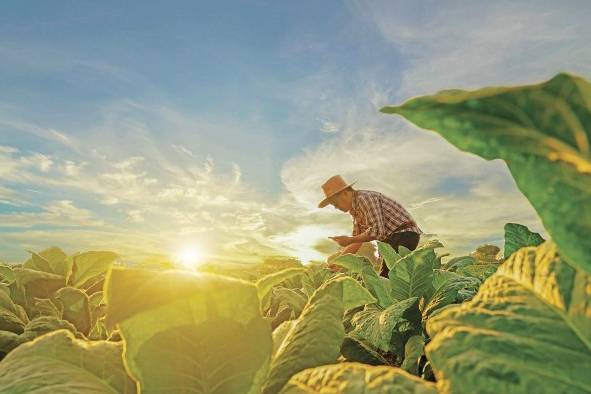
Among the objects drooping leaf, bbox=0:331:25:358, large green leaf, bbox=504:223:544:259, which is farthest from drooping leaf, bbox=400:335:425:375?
drooping leaf, bbox=0:331:25:358

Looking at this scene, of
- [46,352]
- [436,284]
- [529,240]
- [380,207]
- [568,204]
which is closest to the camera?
[568,204]

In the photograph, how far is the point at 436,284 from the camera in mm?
2406

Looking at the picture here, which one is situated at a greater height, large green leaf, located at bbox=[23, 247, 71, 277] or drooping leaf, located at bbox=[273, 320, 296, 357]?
large green leaf, located at bbox=[23, 247, 71, 277]

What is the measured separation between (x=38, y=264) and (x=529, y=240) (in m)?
3.32

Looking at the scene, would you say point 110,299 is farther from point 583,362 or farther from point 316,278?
point 316,278

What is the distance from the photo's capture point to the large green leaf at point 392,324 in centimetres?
183

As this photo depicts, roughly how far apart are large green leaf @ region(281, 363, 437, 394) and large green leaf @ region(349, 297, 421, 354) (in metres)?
1.04

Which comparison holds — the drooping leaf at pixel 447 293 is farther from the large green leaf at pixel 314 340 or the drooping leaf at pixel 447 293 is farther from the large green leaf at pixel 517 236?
the large green leaf at pixel 314 340

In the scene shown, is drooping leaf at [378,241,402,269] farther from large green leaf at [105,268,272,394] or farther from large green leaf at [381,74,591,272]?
large green leaf at [381,74,591,272]

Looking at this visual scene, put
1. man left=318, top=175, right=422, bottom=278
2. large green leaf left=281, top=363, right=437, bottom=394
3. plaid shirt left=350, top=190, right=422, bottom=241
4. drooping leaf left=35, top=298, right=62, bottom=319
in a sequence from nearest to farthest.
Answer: large green leaf left=281, top=363, right=437, bottom=394 → drooping leaf left=35, top=298, right=62, bottom=319 → man left=318, top=175, right=422, bottom=278 → plaid shirt left=350, top=190, right=422, bottom=241

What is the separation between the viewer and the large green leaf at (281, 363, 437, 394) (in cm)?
71

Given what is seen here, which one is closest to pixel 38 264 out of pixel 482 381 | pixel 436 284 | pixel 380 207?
pixel 436 284

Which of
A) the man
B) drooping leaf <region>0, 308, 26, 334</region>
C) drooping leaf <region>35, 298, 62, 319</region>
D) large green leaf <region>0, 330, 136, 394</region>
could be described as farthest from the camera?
the man

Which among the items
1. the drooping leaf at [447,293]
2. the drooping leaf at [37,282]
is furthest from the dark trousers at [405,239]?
the drooping leaf at [447,293]
